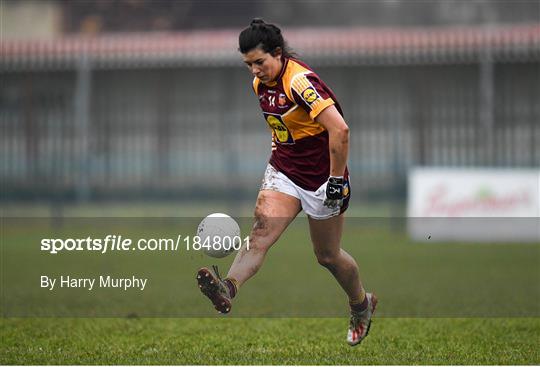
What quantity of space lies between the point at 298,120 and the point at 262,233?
2.56ft

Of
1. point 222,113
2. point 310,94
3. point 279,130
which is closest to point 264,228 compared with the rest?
point 279,130

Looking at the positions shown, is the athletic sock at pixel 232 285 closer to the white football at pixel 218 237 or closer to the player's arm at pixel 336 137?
the white football at pixel 218 237

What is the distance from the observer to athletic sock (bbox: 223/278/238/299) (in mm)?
6566

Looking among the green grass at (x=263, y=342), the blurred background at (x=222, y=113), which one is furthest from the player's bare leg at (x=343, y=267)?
the blurred background at (x=222, y=113)

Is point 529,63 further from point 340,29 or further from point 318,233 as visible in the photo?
point 318,233

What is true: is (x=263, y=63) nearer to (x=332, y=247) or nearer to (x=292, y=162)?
(x=292, y=162)

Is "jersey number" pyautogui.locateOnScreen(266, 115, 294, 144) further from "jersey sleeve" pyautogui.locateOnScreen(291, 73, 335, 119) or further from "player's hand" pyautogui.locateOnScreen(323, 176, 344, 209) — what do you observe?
"player's hand" pyautogui.locateOnScreen(323, 176, 344, 209)

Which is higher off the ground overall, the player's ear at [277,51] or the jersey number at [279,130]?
the player's ear at [277,51]

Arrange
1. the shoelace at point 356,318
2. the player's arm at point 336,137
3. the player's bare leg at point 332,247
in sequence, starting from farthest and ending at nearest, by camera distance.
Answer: the shoelace at point 356,318, the player's bare leg at point 332,247, the player's arm at point 336,137

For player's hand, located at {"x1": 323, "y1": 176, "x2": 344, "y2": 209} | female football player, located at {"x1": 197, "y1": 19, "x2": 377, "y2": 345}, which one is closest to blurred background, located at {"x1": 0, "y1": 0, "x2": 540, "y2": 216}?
female football player, located at {"x1": 197, "y1": 19, "x2": 377, "y2": 345}

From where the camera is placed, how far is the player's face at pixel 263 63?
22.0 ft

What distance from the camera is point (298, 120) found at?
271 inches

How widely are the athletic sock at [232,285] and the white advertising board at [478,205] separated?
1085cm

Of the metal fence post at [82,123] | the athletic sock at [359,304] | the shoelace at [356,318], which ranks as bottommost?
the metal fence post at [82,123]
